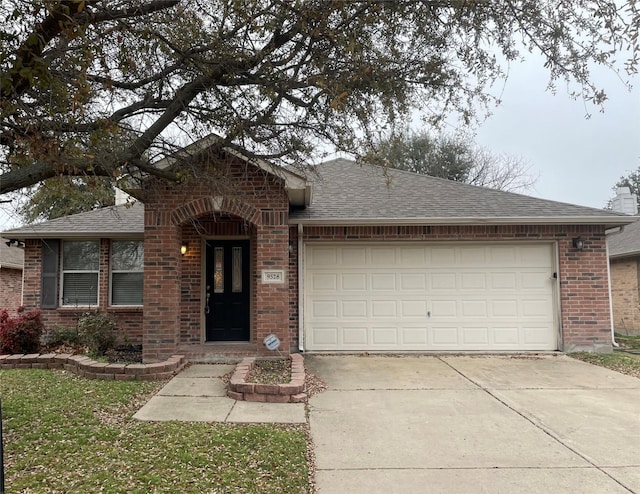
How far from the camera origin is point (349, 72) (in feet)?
18.1

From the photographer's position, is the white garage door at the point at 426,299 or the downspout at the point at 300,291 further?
the white garage door at the point at 426,299


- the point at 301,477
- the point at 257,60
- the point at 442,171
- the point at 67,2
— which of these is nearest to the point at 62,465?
the point at 301,477

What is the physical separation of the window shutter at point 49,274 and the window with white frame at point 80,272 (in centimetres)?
15

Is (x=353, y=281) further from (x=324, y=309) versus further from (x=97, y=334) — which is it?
(x=97, y=334)

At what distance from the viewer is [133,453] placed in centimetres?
405

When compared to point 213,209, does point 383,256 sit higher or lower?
lower

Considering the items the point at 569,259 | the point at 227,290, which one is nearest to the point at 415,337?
the point at 569,259

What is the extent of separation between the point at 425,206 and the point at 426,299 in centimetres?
205

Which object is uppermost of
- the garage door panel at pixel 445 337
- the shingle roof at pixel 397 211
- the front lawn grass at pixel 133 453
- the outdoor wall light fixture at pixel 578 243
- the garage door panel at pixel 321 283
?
the shingle roof at pixel 397 211

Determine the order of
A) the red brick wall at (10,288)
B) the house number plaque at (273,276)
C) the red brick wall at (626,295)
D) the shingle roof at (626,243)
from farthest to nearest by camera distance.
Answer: the red brick wall at (10,288), the red brick wall at (626,295), the shingle roof at (626,243), the house number plaque at (273,276)

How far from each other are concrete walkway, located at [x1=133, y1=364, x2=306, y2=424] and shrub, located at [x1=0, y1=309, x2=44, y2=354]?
14.8 ft

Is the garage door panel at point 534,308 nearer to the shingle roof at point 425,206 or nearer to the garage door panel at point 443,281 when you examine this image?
the garage door panel at point 443,281

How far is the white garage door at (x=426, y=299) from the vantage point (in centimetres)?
924

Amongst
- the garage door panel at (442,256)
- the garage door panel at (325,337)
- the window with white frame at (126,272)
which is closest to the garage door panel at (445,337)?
the garage door panel at (442,256)
